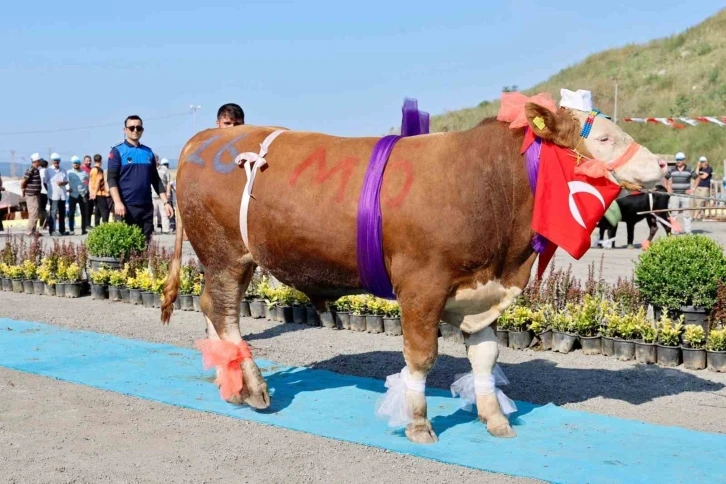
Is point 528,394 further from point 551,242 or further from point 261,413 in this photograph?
point 261,413

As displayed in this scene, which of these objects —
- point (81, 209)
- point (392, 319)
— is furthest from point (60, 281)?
point (81, 209)

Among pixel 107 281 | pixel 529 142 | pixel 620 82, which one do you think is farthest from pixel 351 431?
pixel 620 82

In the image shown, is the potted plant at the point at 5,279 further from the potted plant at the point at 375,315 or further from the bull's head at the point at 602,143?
→ the bull's head at the point at 602,143

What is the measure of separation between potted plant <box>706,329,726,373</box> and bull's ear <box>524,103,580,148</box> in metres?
2.81

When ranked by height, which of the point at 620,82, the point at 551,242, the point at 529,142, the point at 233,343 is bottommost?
the point at 233,343

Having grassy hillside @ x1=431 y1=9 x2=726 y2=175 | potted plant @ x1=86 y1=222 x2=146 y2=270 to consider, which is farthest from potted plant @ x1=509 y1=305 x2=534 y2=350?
grassy hillside @ x1=431 y1=9 x2=726 y2=175

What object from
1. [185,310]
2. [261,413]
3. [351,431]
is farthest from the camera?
[185,310]

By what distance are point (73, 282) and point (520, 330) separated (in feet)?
20.7

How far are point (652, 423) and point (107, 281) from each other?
755 cm

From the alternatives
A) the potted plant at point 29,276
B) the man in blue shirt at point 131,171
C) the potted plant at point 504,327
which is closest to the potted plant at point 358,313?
the potted plant at point 504,327

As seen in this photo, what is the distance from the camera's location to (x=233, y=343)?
19.8ft

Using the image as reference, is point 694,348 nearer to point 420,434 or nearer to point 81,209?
point 420,434

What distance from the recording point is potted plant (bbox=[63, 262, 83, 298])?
1126cm

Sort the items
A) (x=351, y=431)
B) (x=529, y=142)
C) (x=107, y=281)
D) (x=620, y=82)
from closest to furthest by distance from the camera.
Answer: (x=529, y=142) → (x=351, y=431) → (x=107, y=281) → (x=620, y=82)
